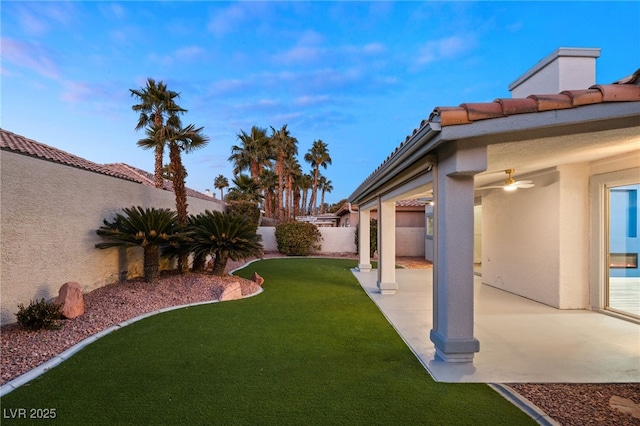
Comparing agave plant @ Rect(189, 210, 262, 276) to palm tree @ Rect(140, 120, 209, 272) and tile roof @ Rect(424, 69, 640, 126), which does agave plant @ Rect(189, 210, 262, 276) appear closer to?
palm tree @ Rect(140, 120, 209, 272)

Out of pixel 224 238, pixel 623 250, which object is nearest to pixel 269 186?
pixel 224 238

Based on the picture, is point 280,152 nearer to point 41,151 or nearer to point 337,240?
point 337,240

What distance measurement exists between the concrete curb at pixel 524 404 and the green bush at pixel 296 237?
1645 centimetres

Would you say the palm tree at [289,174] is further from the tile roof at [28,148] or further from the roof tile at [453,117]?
the roof tile at [453,117]

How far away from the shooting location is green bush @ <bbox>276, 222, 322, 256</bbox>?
2014cm

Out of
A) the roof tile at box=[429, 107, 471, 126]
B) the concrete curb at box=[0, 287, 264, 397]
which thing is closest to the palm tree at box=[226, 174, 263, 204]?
the concrete curb at box=[0, 287, 264, 397]

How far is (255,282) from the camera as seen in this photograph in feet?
35.4

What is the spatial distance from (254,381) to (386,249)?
6520 mm

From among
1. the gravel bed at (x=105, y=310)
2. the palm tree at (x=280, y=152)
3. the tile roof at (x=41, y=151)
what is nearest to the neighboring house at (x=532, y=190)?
Answer: the gravel bed at (x=105, y=310)

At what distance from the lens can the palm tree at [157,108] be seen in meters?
11.4

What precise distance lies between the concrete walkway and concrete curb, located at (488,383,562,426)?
22 cm

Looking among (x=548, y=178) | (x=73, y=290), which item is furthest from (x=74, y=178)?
(x=548, y=178)

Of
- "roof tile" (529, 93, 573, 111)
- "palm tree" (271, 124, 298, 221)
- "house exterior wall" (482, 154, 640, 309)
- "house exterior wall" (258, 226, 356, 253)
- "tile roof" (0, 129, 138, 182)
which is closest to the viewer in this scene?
"roof tile" (529, 93, 573, 111)

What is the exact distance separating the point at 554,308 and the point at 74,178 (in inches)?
473
